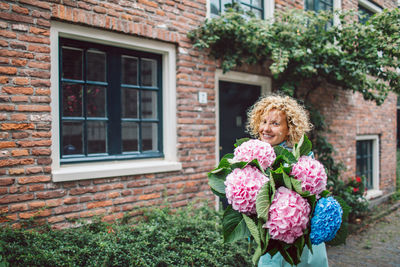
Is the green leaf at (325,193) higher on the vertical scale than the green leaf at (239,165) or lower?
lower

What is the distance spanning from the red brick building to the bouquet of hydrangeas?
2517mm

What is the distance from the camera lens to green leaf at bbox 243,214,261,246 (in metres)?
1.39

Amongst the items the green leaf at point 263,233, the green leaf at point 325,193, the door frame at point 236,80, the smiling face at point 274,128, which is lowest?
the green leaf at point 263,233

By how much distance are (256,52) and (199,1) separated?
113 centimetres

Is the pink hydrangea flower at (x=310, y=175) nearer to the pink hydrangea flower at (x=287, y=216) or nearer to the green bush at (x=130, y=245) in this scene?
the pink hydrangea flower at (x=287, y=216)

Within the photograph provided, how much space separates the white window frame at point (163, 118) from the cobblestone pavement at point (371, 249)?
2799mm

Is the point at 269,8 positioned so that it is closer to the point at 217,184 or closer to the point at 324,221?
the point at 217,184

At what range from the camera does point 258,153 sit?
1.52 m

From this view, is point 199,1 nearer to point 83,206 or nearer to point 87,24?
point 87,24

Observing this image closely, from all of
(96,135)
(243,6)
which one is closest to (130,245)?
(243,6)

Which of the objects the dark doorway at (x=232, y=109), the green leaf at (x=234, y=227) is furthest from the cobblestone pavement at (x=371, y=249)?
the green leaf at (x=234, y=227)

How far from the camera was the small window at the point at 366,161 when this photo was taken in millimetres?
8570

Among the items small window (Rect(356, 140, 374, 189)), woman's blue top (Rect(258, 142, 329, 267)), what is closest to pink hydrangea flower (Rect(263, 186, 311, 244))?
woman's blue top (Rect(258, 142, 329, 267))

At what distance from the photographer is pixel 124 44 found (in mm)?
4023
